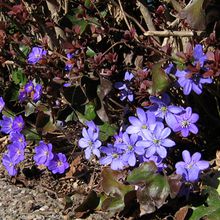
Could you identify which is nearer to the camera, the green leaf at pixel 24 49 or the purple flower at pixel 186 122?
the purple flower at pixel 186 122

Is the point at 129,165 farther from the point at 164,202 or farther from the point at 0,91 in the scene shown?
the point at 0,91

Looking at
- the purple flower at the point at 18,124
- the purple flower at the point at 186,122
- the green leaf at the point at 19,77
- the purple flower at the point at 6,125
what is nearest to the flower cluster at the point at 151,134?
the purple flower at the point at 186,122

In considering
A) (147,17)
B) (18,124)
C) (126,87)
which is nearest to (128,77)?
(126,87)

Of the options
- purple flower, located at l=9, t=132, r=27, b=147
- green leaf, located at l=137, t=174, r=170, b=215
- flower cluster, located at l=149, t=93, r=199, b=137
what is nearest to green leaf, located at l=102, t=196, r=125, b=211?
green leaf, located at l=137, t=174, r=170, b=215

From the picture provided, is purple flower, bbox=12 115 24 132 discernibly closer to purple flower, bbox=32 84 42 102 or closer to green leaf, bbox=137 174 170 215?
purple flower, bbox=32 84 42 102

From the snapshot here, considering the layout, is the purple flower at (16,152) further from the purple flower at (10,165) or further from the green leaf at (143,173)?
the green leaf at (143,173)

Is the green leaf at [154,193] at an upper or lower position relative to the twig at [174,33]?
lower
